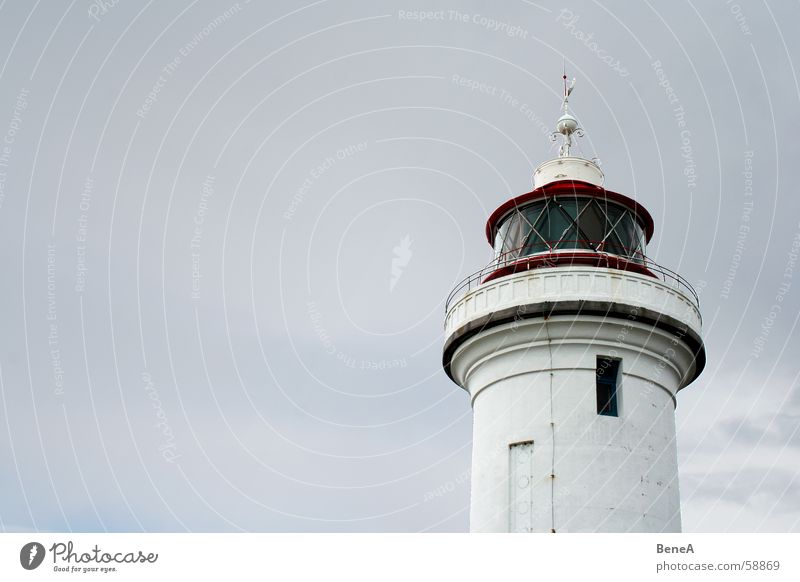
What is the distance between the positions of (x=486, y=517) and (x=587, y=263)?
16.3ft

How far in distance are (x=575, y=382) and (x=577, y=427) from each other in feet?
2.69

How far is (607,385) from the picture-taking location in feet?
57.6

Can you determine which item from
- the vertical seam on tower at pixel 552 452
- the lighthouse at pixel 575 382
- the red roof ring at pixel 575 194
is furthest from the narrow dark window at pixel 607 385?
the red roof ring at pixel 575 194

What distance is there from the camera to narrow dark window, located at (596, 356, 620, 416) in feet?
56.6

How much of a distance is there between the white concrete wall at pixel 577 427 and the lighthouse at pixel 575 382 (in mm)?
22

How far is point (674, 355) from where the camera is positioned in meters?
17.7

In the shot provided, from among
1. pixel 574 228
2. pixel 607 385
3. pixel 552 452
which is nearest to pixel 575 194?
pixel 574 228

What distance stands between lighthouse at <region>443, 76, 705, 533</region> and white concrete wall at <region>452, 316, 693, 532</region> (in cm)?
2

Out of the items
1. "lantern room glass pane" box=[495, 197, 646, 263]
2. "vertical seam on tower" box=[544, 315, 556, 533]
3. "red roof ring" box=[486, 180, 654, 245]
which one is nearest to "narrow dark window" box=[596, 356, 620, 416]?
"vertical seam on tower" box=[544, 315, 556, 533]

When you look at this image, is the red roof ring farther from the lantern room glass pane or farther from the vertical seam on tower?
the vertical seam on tower

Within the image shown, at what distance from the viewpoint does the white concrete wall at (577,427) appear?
16.2 meters
